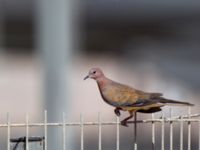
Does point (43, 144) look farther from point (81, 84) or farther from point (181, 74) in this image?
point (181, 74)

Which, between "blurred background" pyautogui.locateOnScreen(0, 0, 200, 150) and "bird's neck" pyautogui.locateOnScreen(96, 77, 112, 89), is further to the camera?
"blurred background" pyautogui.locateOnScreen(0, 0, 200, 150)

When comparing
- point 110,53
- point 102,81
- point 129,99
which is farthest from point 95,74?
point 110,53

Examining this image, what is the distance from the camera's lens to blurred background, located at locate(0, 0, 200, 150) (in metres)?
11.2

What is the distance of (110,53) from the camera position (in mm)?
12516

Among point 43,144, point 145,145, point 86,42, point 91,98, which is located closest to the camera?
point 43,144

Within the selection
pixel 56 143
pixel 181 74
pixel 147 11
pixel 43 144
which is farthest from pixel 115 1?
pixel 43 144

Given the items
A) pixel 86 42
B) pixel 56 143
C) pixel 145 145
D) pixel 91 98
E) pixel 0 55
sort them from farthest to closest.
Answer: pixel 86 42, pixel 0 55, pixel 91 98, pixel 145 145, pixel 56 143

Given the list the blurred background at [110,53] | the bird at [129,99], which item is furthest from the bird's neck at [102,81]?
the blurred background at [110,53]

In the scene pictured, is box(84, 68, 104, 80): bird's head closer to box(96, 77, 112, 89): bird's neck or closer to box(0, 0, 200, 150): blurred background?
box(96, 77, 112, 89): bird's neck

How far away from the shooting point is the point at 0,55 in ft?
39.9

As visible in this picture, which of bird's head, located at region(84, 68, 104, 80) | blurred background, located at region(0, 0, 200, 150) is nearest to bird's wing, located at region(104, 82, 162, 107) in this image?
bird's head, located at region(84, 68, 104, 80)

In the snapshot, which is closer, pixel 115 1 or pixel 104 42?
pixel 115 1

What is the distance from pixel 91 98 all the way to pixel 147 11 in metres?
1.95

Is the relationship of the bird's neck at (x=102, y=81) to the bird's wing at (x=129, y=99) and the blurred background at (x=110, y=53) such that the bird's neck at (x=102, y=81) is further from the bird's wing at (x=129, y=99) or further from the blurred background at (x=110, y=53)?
the blurred background at (x=110, y=53)
